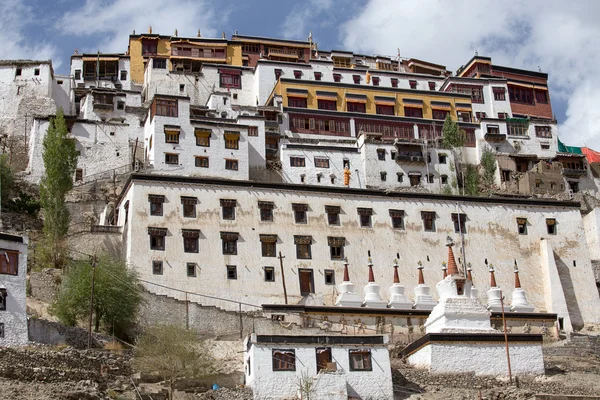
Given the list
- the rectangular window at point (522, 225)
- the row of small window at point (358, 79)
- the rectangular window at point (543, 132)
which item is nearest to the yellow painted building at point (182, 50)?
the row of small window at point (358, 79)

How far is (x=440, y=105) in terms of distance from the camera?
8350cm

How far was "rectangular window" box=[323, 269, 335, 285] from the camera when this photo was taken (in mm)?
52647

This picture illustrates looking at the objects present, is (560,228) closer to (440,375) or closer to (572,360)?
(572,360)

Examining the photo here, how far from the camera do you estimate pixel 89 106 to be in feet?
244

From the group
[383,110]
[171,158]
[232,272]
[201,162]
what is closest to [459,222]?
[232,272]

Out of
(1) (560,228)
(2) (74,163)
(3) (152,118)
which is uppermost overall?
(3) (152,118)

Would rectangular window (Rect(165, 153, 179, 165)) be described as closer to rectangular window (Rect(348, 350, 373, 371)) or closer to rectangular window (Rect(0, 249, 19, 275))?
rectangular window (Rect(0, 249, 19, 275))

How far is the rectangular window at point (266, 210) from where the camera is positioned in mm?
53938

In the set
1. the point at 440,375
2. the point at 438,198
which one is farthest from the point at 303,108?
the point at 440,375

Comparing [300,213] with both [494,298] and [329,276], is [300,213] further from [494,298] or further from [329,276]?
[494,298]

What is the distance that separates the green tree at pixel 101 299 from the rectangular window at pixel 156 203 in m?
6.82

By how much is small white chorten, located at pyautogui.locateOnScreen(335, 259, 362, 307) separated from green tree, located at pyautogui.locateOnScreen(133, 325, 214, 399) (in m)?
9.78

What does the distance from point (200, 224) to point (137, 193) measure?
3.88 meters

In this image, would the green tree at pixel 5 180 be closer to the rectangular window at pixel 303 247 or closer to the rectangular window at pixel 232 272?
the rectangular window at pixel 232 272
